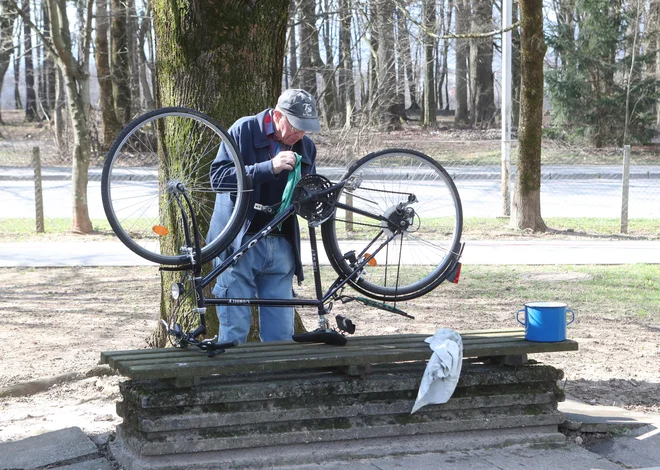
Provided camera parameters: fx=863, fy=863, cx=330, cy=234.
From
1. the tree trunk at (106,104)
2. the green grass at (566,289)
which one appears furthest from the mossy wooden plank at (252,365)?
the tree trunk at (106,104)

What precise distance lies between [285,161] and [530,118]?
9.85 m

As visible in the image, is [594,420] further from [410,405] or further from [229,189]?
[229,189]

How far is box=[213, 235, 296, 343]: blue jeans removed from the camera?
15.3 feet

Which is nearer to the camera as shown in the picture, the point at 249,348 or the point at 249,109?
the point at 249,348

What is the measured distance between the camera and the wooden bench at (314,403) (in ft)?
13.6

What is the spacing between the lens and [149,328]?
7.62m

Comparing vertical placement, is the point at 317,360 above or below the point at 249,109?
below

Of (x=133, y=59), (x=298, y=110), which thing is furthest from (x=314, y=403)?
(x=133, y=59)

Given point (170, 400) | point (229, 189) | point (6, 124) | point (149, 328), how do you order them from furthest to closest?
1. point (6, 124)
2. point (149, 328)
3. point (229, 189)
4. point (170, 400)

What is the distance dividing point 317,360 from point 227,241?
2.59 feet

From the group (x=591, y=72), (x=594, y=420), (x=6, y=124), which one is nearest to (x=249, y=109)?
(x=594, y=420)

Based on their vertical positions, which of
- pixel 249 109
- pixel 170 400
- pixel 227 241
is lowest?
pixel 170 400

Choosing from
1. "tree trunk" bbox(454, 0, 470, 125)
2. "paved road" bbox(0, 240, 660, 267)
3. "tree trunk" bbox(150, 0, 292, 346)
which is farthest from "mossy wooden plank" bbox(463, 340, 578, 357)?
"tree trunk" bbox(454, 0, 470, 125)

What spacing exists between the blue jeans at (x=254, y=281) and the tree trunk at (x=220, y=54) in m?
1.09
